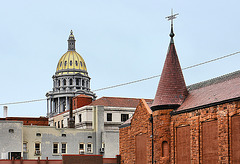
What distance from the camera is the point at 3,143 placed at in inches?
2504

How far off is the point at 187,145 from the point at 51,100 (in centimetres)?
11253

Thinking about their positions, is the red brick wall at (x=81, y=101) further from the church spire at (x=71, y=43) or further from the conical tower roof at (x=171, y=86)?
the church spire at (x=71, y=43)

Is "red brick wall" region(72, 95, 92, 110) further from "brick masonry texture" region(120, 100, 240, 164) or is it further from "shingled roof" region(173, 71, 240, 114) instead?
"shingled roof" region(173, 71, 240, 114)

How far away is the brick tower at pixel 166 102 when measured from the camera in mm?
39375

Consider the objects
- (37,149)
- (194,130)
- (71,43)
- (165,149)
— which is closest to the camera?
(194,130)

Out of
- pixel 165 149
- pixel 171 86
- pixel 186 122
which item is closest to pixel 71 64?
pixel 171 86

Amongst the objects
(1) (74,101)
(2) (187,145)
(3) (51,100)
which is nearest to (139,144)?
(2) (187,145)

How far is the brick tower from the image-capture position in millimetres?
39375

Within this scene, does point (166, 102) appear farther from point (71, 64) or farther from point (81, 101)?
point (71, 64)

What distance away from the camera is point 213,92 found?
1468 inches

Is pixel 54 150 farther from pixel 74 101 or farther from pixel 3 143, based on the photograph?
pixel 74 101

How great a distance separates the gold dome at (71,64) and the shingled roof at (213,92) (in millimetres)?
101666

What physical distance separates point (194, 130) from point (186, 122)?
1419 millimetres

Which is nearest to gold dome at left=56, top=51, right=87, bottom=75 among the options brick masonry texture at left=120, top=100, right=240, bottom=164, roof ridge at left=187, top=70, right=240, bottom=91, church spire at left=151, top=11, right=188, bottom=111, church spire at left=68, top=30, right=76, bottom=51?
church spire at left=68, top=30, right=76, bottom=51
